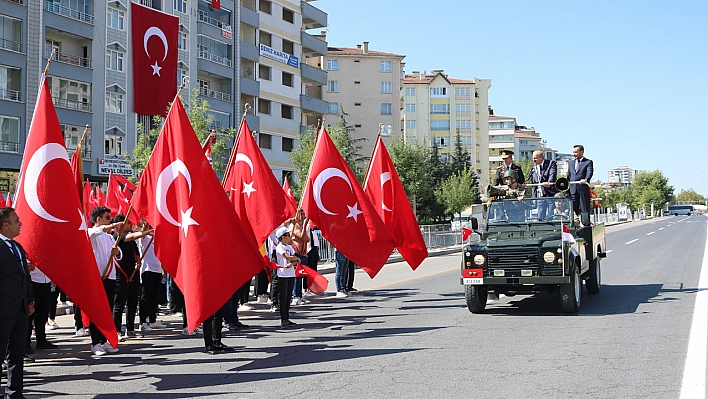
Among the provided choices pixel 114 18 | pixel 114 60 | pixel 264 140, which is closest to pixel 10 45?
pixel 114 60

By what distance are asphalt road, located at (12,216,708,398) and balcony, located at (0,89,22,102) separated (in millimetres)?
26480

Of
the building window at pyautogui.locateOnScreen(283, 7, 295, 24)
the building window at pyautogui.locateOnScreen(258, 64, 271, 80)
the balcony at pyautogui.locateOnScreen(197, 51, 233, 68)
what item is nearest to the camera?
the balcony at pyautogui.locateOnScreen(197, 51, 233, 68)

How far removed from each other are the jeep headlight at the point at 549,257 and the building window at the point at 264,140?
1804 inches

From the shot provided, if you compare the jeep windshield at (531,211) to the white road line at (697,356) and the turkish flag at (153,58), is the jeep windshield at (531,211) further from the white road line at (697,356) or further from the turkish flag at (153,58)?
the turkish flag at (153,58)

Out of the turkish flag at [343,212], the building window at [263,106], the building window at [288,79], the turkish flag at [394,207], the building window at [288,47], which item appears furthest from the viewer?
the building window at [288,47]

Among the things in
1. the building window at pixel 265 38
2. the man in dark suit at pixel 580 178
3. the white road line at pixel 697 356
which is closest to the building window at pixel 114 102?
the building window at pixel 265 38

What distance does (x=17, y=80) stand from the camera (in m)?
36.9

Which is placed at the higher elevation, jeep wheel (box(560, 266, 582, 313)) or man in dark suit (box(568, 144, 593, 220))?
man in dark suit (box(568, 144, 593, 220))

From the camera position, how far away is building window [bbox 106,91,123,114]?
4225 cm

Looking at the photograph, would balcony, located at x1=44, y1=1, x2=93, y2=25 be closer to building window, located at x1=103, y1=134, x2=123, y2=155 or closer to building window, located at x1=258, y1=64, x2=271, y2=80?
building window, located at x1=103, y1=134, x2=123, y2=155

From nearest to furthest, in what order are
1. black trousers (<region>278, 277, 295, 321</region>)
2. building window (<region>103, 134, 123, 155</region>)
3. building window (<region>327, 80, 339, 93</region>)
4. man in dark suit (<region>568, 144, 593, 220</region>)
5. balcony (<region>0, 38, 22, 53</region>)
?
black trousers (<region>278, 277, 295, 321</region>)
man in dark suit (<region>568, 144, 593, 220</region>)
balcony (<region>0, 38, 22, 53</region>)
building window (<region>103, 134, 123, 155</region>)
building window (<region>327, 80, 339, 93</region>)

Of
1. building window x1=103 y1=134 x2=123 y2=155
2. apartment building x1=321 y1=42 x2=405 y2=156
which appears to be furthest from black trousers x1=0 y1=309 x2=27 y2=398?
apartment building x1=321 y1=42 x2=405 y2=156

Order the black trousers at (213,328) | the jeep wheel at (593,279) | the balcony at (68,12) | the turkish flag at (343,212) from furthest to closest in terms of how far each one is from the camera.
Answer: the balcony at (68,12)
the jeep wheel at (593,279)
the turkish flag at (343,212)
the black trousers at (213,328)

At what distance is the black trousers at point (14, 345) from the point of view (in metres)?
6.79
